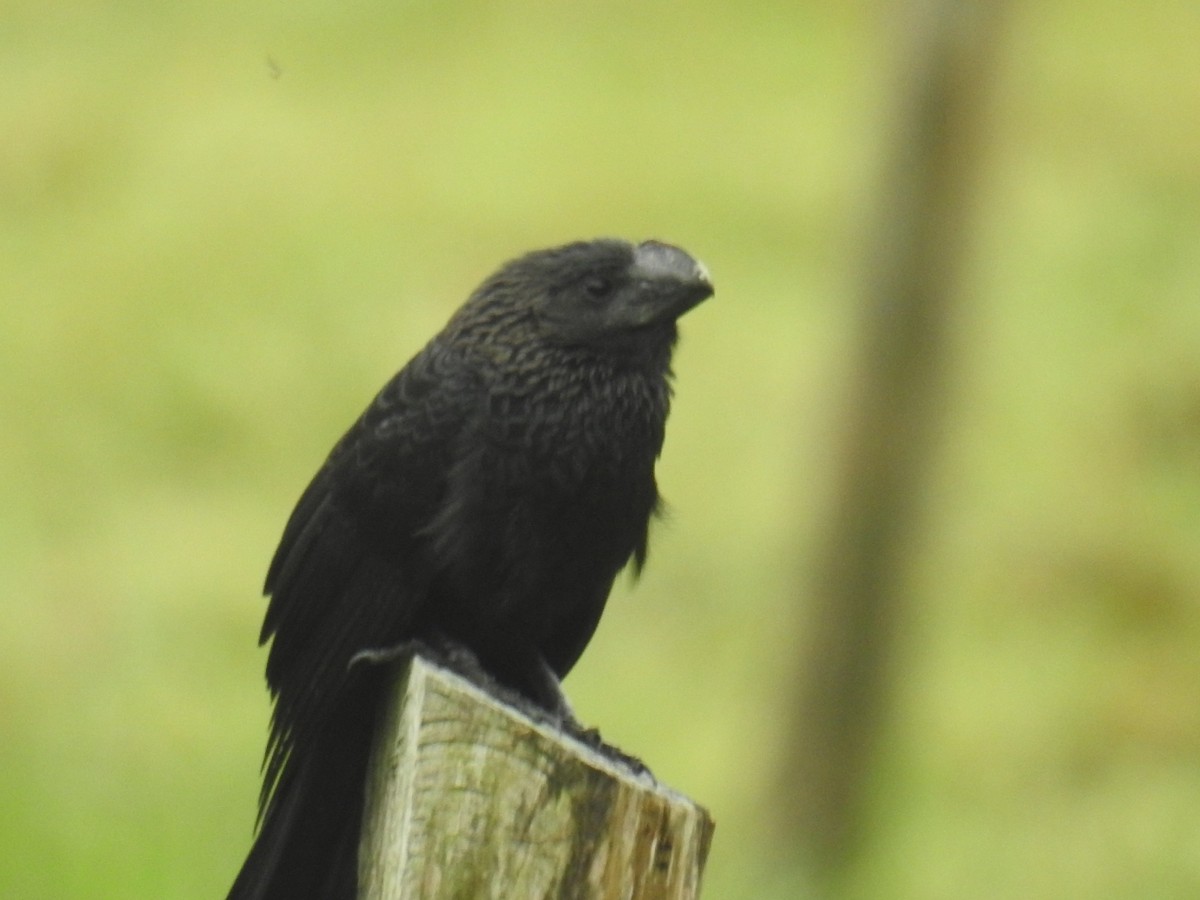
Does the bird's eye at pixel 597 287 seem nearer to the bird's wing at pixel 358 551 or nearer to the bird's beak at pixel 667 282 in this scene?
the bird's beak at pixel 667 282

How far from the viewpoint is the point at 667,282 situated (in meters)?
3.72

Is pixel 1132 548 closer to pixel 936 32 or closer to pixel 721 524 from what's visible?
pixel 721 524

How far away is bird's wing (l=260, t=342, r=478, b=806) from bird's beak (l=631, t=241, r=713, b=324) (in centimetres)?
39

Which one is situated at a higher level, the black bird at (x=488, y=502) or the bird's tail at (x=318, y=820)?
the black bird at (x=488, y=502)

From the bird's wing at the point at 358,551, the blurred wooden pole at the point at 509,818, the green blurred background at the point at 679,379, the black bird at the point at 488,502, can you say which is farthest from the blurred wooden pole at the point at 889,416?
the blurred wooden pole at the point at 509,818

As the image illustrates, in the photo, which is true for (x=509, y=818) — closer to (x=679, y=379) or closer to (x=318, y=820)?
(x=318, y=820)

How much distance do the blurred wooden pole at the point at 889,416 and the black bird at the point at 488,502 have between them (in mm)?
3200

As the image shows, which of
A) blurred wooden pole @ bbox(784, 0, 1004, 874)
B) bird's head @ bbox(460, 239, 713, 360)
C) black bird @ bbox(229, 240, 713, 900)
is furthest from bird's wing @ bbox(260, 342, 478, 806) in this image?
blurred wooden pole @ bbox(784, 0, 1004, 874)

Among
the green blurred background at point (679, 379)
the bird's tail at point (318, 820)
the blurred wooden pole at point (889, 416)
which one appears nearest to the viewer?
the bird's tail at point (318, 820)

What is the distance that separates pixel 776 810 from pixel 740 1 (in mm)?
7364

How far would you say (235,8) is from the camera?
12.4m

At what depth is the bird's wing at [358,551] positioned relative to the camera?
3.41 metres

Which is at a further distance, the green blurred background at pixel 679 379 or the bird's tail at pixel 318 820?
the green blurred background at pixel 679 379

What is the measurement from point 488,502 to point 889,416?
374 centimetres
